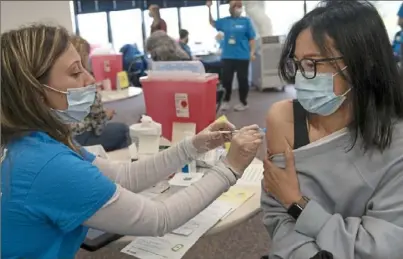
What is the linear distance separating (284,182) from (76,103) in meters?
0.61

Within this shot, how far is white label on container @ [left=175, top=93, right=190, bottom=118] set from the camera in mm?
1918

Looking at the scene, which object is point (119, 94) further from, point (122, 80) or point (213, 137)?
point (213, 137)

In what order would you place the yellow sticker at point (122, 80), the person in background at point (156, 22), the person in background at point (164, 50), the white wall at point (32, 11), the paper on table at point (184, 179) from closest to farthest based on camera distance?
the paper on table at point (184, 179)
the person in background at point (164, 50)
the yellow sticker at point (122, 80)
the white wall at point (32, 11)
the person in background at point (156, 22)

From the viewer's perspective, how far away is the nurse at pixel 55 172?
1010mm

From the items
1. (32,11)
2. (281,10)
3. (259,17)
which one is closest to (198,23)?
(281,10)

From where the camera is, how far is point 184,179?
5.21 feet

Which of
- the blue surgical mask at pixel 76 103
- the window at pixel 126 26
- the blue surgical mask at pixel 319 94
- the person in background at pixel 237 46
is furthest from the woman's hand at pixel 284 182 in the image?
the window at pixel 126 26

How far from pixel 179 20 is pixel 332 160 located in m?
7.82

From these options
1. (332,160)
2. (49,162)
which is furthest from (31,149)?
(332,160)

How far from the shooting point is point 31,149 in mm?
1040

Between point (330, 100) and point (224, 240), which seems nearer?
point (330, 100)

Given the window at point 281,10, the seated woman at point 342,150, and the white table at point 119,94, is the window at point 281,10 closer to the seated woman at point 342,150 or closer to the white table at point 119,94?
the white table at point 119,94

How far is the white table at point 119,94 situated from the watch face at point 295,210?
2705 mm

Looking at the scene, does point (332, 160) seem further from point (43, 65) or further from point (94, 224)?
point (43, 65)
